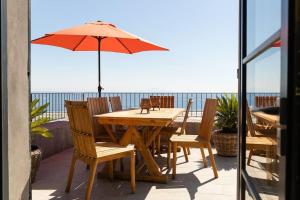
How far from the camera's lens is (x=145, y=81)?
25953mm

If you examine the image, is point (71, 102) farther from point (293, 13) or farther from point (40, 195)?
point (293, 13)

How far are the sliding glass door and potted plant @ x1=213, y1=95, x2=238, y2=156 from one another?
3.01 meters

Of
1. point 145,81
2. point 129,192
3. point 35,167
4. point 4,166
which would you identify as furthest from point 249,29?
point 145,81

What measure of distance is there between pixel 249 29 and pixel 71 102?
75.2 inches

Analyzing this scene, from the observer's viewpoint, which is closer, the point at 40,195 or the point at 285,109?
the point at 285,109

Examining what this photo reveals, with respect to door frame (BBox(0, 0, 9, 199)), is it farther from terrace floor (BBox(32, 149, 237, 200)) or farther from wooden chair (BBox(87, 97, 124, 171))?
wooden chair (BBox(87, 97, 124, 171))

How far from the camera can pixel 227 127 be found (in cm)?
525

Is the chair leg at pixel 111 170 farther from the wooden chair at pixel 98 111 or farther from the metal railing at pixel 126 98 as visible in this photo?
the metal railing at pixel 126 98

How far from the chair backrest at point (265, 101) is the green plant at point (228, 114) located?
3776 mm

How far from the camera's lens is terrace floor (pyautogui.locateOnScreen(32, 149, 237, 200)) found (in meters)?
3.13

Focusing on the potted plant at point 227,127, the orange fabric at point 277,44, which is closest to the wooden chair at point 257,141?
the orange fabric at point 277,44

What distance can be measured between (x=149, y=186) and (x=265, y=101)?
7.92 ft

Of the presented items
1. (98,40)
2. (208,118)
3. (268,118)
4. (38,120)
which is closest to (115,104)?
(98,40)

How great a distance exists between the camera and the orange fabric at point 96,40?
442cm
